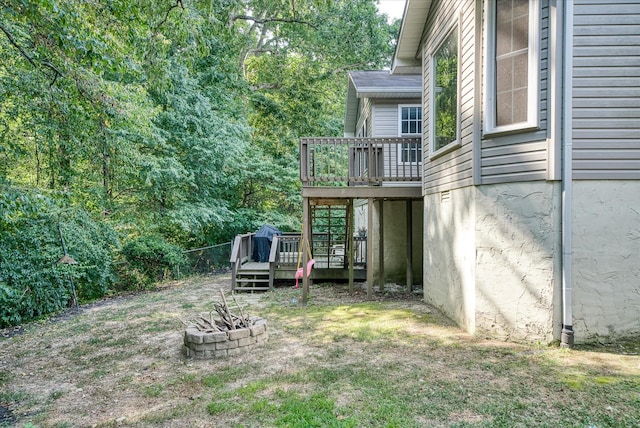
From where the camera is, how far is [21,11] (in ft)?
18.5

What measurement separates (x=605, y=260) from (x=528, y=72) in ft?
8.40

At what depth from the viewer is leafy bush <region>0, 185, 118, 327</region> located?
26.5 feet

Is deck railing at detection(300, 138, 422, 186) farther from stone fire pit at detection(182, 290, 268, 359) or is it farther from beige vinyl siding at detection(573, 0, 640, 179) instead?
beige vinyl siding at detection(573, 0, 640, 179)

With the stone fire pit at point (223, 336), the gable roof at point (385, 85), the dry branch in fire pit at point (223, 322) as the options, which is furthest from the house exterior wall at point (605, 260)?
the gable roof at point (385, 85)

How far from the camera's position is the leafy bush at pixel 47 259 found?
808cm

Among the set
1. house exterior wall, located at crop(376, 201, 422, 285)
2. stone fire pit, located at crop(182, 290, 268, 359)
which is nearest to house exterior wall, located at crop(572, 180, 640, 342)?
stone fire pit, located at crop(182, 290, 268, 359)

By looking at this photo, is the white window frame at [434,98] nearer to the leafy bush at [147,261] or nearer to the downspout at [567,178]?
the downspout at [567,178]

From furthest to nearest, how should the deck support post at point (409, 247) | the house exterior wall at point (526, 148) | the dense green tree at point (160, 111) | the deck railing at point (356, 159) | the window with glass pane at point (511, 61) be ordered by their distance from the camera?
1. the deck support post at point (409, 247)
2. the deck railing at point (356, 159)
3. the dense green tree at point (160, 111)
4. the window with glass pane at point (511, 61)
5. the house exterior wall at point (526, 148)

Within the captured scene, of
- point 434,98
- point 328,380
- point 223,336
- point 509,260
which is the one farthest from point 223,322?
point 434,98

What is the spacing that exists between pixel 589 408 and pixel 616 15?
4.54 metres

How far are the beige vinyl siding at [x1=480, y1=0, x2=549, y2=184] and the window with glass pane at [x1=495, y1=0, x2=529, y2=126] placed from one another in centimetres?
19

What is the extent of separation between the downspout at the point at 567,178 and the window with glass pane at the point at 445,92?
1.75 m

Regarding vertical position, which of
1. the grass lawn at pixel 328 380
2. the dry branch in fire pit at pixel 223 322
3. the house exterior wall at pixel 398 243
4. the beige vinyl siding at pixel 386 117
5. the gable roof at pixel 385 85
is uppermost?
the gable roof at pixel 385 85

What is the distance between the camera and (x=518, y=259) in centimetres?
498
